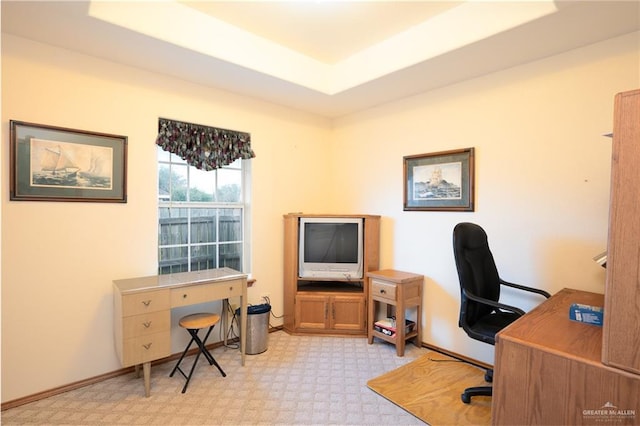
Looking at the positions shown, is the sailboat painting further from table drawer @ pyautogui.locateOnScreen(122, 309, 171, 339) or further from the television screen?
the television screen

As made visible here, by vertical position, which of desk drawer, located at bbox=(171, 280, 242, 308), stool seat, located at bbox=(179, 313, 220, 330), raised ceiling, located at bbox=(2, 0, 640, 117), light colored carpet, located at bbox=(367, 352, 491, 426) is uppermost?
raised ceiling, located at bbox=(2, 0, 640, 117)

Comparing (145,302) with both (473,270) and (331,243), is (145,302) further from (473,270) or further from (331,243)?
(473,270)

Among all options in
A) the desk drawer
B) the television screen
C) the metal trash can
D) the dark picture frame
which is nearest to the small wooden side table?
the television screen

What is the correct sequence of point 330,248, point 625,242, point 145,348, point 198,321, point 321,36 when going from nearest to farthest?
point 625,242 → point 145,348 → point 198,321 → point 321,36 → point 330,248

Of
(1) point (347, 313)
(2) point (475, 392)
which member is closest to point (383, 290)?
(1) point (347, 313)

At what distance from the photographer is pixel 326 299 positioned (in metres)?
3.40

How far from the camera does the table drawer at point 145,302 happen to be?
7.33 ft

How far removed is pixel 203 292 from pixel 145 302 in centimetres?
42

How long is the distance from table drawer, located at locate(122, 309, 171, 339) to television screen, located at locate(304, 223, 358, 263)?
5.02 feet

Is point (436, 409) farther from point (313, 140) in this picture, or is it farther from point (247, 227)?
point (313, 140)

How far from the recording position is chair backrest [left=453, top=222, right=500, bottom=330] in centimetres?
216

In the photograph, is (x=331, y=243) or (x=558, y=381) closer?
(x=558, y=381)

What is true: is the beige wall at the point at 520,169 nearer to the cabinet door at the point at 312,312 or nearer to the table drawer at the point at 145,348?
the cabinet door at the point at 312,312

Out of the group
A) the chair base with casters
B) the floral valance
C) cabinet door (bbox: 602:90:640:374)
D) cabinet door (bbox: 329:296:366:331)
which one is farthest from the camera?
cabinet door (bbox: 329:296:366:331)
